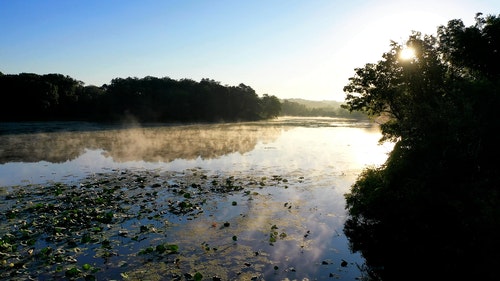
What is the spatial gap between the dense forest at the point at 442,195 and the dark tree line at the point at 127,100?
111987 mm

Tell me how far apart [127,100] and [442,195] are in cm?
12401

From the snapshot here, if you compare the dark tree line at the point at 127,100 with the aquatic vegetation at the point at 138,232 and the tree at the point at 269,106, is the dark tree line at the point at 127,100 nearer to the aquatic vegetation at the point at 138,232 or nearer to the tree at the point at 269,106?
the tree at the point at 269,106

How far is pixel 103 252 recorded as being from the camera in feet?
48.2

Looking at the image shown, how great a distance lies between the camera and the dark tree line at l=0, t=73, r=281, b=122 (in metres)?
105

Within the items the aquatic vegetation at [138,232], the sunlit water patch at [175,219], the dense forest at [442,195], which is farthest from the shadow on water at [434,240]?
the aquatic vegetation at [138,232]

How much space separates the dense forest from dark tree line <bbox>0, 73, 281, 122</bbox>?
112 m

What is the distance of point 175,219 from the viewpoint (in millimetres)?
19375

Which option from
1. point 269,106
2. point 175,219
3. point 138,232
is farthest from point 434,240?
point 269,106

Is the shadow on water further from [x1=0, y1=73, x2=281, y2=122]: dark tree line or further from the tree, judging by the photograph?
the tree

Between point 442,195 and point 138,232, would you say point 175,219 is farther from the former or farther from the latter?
point 442,195

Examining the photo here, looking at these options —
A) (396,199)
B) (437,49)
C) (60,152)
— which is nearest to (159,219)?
(396,199)

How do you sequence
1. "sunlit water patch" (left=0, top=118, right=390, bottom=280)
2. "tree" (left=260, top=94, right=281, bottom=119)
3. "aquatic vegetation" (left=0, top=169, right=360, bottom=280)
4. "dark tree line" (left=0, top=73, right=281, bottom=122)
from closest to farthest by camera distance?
"aquatic vegetation" (left=0, top=169, right=360, bottom=280) → "sunlit water patch" (left=0, top=118, right=390, bottom=280) → "dark tree line" (left=0, top=73, right=281, bottom=122) → "tree" (left=260, top=94, right=281, bottom=119)

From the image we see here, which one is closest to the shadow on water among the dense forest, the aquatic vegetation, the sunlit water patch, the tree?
the dense forest

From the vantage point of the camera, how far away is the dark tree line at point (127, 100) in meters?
105
